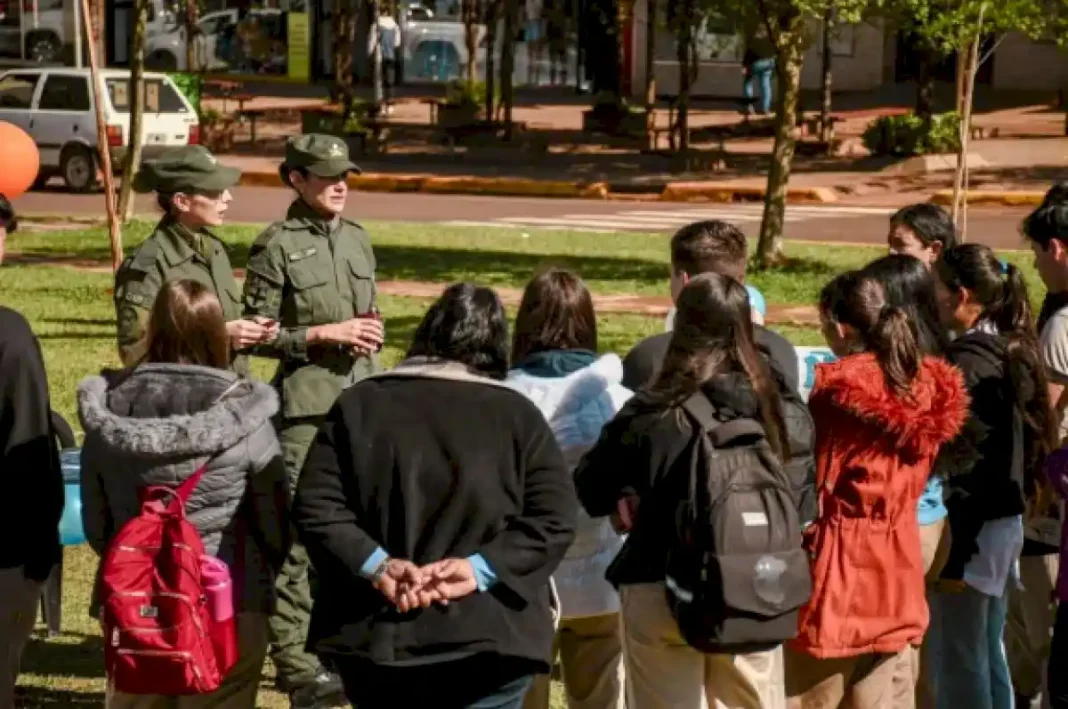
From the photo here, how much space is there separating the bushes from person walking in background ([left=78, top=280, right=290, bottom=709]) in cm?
2773

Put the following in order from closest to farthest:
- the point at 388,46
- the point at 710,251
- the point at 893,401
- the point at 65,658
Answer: the point at 893,401 < the point at 710,251 < the point at 65,658 < the point at 388,46

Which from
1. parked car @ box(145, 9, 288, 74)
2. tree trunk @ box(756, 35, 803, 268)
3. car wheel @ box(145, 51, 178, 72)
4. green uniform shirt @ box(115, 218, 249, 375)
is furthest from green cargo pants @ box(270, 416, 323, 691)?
parked car @ box(145, 9, 288, 74)

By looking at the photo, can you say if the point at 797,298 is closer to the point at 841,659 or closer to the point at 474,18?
the point at 841,659

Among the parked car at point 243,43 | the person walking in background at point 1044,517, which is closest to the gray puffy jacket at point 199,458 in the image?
the person walking in background at point 1044,517

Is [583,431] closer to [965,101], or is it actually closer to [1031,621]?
[1031,621]

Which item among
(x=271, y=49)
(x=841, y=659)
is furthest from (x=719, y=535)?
(x=271, y=49)

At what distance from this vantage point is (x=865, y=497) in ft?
18.5

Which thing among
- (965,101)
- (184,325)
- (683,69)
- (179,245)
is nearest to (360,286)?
(179,245)

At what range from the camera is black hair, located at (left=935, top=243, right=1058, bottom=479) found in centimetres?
630

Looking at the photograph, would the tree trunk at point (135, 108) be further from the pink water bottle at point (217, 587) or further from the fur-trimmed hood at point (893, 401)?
the fur-trimmed hood at point (893, 401)

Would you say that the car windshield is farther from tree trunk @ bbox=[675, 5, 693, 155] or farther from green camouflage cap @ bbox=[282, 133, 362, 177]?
green camouflage cap @ bbox=[282, 133, 362, 177]

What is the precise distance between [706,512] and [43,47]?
44.7 m

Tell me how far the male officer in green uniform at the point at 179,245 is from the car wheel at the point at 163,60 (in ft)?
140

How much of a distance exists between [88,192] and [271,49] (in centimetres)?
2170
